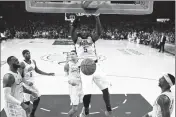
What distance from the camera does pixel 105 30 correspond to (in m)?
21.5

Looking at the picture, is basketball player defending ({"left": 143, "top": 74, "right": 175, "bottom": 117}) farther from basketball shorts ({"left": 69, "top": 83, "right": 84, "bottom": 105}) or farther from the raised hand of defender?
the raised hand of defender

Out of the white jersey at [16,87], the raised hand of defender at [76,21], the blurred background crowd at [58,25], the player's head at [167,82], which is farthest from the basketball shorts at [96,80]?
the blurred background crowd at [58,25]

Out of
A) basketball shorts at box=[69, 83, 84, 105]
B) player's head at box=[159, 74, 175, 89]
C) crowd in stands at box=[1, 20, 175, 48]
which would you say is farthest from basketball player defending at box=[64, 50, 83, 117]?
crowd in stands at box=[1, 20, 175, 48]

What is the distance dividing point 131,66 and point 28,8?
23.0 feet

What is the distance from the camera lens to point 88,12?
3430 mm

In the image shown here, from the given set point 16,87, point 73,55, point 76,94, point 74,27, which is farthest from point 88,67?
point 16,87

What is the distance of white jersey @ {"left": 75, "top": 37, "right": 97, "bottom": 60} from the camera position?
14.4 ft

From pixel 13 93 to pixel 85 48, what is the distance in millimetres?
1606

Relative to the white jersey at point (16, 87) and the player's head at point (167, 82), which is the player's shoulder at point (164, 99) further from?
the white jersey at point (16, 87)

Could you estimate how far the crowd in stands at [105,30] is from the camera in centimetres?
1773

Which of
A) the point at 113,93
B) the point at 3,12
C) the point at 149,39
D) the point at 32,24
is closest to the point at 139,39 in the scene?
the point at 149,39

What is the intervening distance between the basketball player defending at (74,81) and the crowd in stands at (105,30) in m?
12.9

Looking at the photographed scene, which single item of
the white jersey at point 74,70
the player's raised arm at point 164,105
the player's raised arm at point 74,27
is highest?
the player's raised arm at point 74,27

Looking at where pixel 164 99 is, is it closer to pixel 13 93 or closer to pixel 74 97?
pixel 74 97
